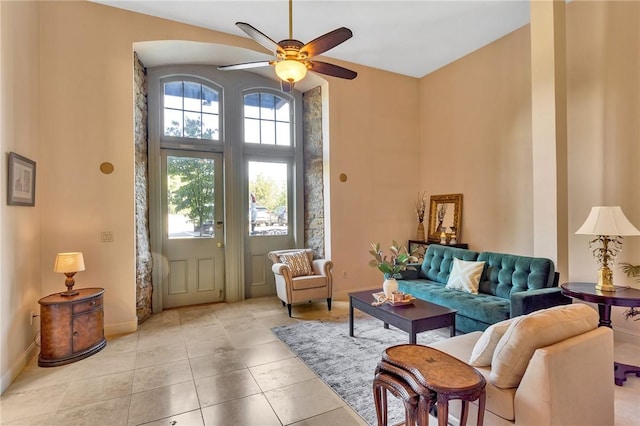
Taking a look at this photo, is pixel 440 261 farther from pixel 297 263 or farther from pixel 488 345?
pixel 488 345

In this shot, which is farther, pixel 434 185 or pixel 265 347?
pixel 434 185

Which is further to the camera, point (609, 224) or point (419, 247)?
point (419, 247)

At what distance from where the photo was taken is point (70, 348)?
3.11 metres

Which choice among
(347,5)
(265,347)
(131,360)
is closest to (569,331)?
(265,347)

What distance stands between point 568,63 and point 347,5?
2700mm

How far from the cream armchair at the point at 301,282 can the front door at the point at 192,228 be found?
107 centimetres

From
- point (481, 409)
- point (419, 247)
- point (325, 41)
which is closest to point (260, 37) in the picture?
point (325, 41)

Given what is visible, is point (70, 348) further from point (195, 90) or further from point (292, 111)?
point (292, 111)

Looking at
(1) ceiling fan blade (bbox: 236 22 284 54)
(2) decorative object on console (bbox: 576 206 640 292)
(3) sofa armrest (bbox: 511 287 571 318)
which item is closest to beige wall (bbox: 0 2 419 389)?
(1) ceiling fan blade (bbox: 236 22 284 54)

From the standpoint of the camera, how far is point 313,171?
5613 millimetres

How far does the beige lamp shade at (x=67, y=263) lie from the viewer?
318cm

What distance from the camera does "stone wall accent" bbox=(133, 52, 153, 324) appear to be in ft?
13.7

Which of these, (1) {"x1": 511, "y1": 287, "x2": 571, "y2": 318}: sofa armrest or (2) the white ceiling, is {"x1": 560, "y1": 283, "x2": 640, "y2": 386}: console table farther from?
(2) the white ceiling

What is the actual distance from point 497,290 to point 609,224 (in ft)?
4.23
